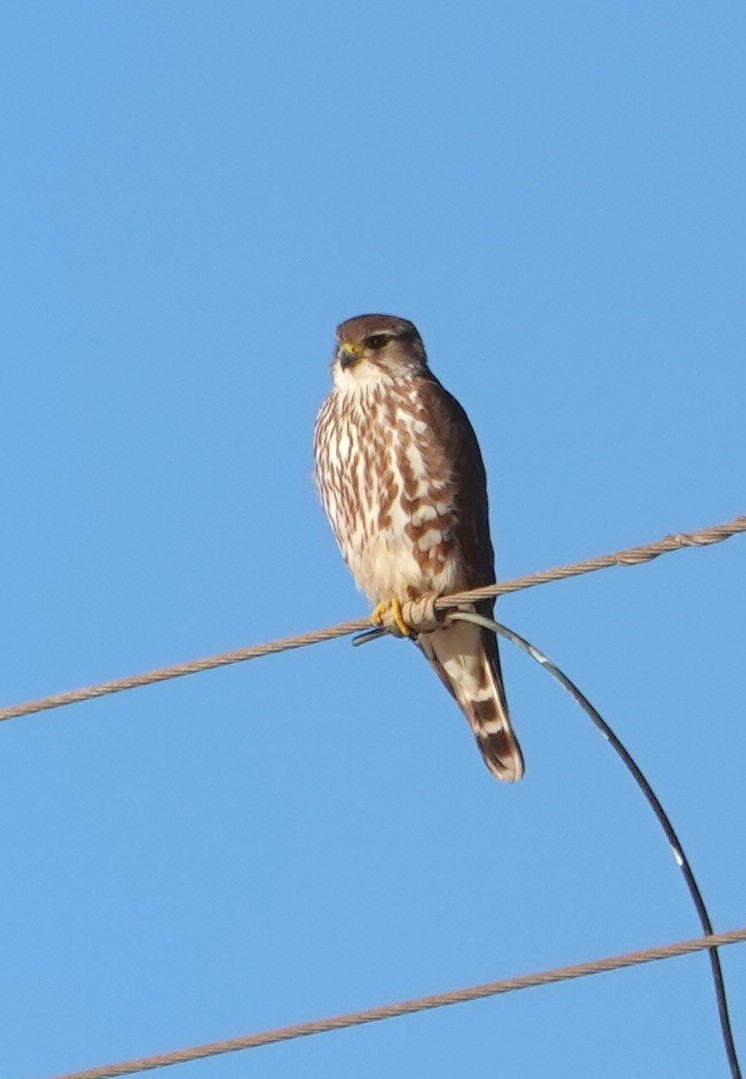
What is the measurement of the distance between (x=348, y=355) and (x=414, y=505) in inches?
27.7

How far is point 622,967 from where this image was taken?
381 cm

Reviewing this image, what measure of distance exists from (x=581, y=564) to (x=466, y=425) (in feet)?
7.50

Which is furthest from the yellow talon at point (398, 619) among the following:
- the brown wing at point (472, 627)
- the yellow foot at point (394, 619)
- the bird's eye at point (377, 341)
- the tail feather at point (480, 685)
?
the bird's eye at point (377, 341)

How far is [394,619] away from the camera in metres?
6.35

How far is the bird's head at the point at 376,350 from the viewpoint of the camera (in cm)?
691

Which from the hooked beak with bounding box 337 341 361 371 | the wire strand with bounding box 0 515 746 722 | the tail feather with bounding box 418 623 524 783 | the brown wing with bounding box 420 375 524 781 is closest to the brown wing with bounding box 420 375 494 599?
the brown wing with bounding box 420 375 524 781

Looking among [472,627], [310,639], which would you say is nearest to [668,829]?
[310,639]

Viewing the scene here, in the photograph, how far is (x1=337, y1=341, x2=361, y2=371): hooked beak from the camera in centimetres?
695

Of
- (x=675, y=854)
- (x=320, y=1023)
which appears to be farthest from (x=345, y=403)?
(x=320, y=1023)

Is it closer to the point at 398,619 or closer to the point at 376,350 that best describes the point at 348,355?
the point at 376,350

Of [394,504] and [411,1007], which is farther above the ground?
[394,504]

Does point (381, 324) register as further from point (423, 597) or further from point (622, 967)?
point (622, 967)

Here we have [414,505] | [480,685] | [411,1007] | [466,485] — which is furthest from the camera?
[480,685]

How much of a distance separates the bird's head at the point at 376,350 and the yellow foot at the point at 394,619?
840 mm
